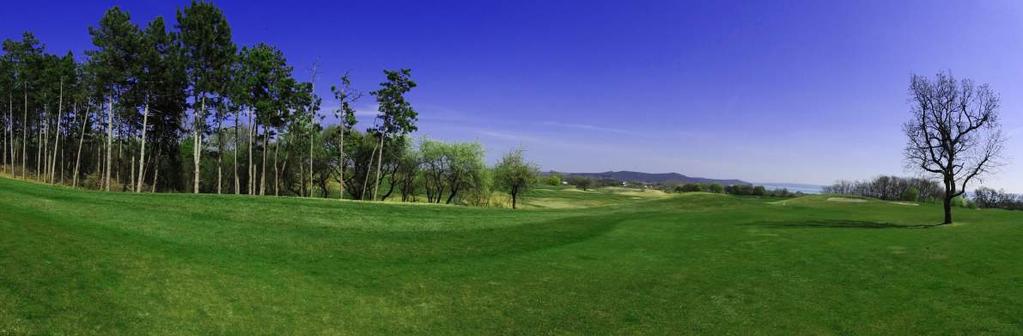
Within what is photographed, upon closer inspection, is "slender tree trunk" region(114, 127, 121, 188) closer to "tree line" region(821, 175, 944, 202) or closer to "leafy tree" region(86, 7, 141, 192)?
"leafy tree" region(86, 7, 141, 192)

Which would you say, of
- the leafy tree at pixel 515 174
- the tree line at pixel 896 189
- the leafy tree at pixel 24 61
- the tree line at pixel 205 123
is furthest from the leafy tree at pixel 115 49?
the tree line at pixel 896 189

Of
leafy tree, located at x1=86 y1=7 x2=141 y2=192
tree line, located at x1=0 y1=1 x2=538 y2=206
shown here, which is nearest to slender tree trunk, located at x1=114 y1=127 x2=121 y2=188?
tree line, located at x1=0 y1=1 x2=538 y2=206

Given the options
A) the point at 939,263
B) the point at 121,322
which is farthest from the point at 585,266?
the point at 121,322

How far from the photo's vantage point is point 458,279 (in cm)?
1658

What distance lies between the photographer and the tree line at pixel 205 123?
5028 centimetres

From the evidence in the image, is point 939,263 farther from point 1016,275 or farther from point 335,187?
point 335,187

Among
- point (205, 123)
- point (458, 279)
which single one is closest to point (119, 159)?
point (205, 123)

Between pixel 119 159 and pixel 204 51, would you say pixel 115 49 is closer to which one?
pixel 204 51

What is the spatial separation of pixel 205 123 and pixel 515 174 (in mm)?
40737

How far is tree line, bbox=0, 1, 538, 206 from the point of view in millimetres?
50281

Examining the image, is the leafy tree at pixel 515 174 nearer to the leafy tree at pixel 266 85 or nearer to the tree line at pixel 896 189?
the leafy tree at pixel 266 85

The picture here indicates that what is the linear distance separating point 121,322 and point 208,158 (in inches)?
3101

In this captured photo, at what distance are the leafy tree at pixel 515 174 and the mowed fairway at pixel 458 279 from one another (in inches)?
1979

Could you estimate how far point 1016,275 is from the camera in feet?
50.8
